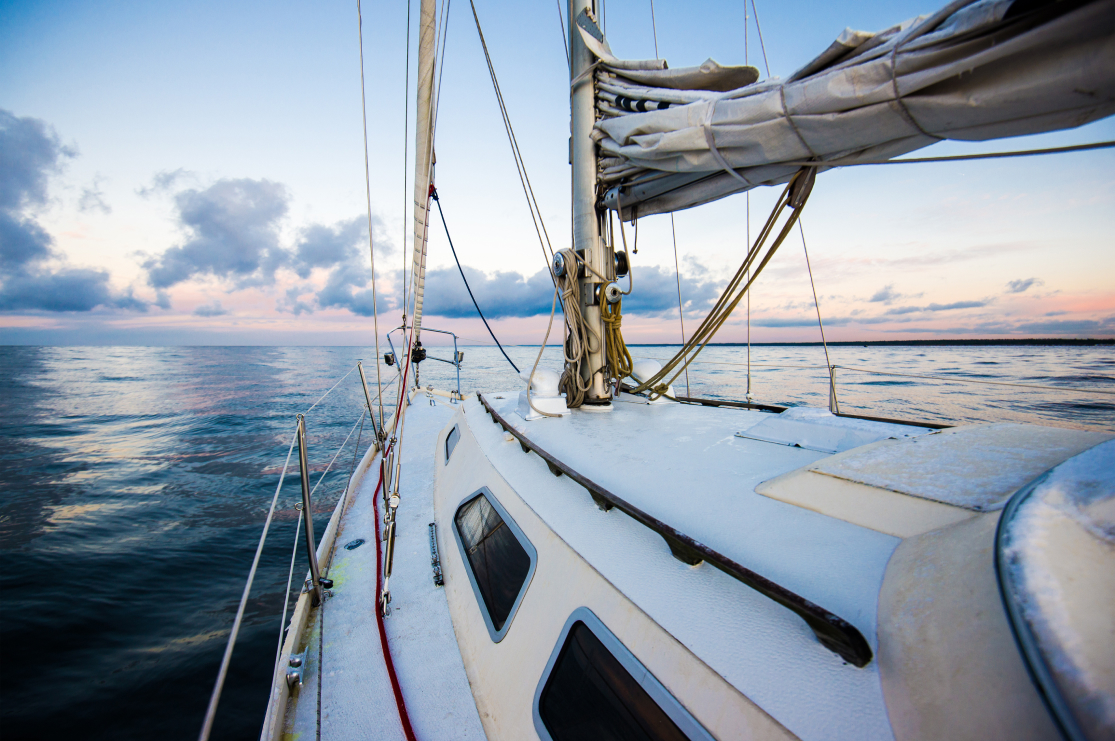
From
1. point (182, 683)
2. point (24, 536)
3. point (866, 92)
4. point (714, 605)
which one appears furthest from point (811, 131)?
point (24, 536)

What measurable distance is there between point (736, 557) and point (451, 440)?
146 inches

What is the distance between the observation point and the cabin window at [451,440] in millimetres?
4328

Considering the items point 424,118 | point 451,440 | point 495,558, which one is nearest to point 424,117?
point 424,118

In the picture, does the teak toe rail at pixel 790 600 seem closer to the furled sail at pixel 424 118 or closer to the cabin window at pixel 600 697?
the cabin window at pixel 600 697

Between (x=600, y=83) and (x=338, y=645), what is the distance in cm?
458

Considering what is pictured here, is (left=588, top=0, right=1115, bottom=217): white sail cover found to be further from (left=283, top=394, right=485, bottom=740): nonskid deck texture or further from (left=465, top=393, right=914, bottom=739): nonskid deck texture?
(left=283, top=394, right=485, bottom=740): nonskid deck texture

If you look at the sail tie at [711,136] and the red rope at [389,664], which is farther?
the sail tie at [711,136]

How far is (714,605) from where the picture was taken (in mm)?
1211

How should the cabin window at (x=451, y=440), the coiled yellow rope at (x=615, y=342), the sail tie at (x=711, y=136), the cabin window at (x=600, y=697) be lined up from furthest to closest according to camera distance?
the cabin window at (x=451, y=440) → the coiled yellow rope at (x=615, y=342) → the sail tie at (x=711, y=136) → the cabin window at (x=600, y=697)

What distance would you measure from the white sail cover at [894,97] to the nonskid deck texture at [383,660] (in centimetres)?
320

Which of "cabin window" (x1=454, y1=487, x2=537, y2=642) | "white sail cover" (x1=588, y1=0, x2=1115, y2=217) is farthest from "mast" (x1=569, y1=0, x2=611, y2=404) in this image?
"cabin window" (x1=454, y1=487, x2=537, y2=642)

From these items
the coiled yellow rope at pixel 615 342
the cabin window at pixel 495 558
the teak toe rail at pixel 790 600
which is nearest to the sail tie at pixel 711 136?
the coiled yellow rope at pixel 615 342

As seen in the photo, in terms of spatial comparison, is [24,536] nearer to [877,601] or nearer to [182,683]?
[182,683]

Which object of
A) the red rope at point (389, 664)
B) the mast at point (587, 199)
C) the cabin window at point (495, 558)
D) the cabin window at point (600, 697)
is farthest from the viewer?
the mast at point (587, 199)
